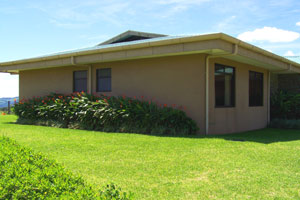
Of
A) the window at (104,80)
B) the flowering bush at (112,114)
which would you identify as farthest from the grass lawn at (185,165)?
the window at (104,80)

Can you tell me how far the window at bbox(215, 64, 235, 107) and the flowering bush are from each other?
1.61 m

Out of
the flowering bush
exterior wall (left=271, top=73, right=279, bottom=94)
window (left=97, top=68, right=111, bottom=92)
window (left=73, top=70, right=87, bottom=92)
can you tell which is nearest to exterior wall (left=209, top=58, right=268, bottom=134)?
the flowering bush

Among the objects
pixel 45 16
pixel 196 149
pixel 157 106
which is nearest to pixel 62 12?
pixel 45 16

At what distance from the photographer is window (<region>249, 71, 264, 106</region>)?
12797mm

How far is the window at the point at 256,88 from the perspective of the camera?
42.0 feet

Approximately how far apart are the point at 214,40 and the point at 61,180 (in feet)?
21.8

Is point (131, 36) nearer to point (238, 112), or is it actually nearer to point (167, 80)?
point (167, 80)

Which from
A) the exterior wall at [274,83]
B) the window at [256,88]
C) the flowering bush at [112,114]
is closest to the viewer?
the flowering bush at [112,114]

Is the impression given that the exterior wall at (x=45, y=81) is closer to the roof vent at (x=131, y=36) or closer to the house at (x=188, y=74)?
the house at (x=188, y=74)

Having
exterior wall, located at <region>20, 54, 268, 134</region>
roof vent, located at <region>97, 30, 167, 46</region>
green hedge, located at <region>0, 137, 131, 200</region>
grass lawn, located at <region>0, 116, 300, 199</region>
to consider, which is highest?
roof vent, located at <region>97, 30, 167, 46</region>

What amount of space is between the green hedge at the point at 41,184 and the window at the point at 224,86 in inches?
309

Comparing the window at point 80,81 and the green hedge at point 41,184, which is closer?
the green hedge at point 41,184

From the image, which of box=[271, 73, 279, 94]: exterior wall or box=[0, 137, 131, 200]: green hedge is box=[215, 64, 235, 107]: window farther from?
box=[0, 137, 131, 200]: green hedge

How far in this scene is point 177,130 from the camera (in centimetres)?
965
